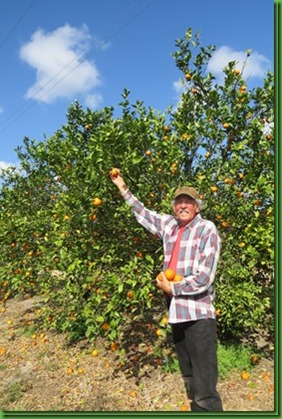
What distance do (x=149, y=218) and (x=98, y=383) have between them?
8.32ft

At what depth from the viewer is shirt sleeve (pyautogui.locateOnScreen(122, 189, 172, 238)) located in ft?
11.1

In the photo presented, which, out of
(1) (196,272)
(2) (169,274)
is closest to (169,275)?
(2) (169,274)

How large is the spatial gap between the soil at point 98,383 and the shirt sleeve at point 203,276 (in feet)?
6.38

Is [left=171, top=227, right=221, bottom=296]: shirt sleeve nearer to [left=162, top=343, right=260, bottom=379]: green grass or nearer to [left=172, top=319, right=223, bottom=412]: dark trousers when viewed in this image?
[left=172, top=319, right=223, bottom=412]: dark trousers

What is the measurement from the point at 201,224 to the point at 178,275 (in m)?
0.45

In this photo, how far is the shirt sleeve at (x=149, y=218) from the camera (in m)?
3.39

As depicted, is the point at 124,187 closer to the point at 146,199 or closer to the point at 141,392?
the point at 146,199

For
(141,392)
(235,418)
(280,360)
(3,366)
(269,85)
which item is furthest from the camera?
(3,366)

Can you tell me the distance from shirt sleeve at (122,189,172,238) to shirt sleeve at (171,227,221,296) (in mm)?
624

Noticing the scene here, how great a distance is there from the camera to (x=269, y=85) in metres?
4.79

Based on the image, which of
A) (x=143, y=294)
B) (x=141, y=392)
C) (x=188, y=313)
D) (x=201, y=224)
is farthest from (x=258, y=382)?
(x=201, y=224)

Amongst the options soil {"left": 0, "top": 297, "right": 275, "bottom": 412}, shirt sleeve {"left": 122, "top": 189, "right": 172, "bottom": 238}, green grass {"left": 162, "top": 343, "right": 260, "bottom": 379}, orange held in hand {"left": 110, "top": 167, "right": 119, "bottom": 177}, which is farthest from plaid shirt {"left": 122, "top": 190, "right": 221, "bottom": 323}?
green grass {"left": 162, "top": 343, "right": 260, "bottom": 379}

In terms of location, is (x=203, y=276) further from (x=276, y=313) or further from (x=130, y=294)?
(x=130, y=294)

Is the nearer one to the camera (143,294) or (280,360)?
(280,360)
